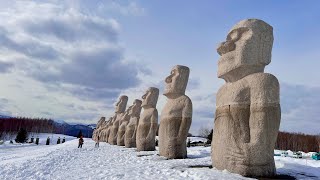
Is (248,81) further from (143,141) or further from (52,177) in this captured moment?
(143,141)

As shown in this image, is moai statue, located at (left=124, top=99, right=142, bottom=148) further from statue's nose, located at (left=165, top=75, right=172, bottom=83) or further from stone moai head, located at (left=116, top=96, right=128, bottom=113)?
statue's nose, located at (left=165, top=75, right=172, bottom=83)

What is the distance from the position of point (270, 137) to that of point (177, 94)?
5.86m

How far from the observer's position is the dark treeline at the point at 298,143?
2628 inches

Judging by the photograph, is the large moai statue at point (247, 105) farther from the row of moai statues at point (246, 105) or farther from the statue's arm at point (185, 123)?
the statue's arm at point (185, 123)

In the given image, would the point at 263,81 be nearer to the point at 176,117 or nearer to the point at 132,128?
the point at 176,117

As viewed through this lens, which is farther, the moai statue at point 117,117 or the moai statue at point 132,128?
the moai statue at point 117,117

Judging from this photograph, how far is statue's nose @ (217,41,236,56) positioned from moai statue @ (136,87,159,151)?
25.5 ft

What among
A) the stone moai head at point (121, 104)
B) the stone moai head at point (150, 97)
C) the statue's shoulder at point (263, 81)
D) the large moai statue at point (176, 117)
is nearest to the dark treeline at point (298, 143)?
the stone moai head at point (121, 104)

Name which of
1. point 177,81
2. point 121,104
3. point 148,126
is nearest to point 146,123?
point 148,126

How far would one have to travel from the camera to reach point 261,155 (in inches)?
298

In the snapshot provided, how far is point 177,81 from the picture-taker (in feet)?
43.4

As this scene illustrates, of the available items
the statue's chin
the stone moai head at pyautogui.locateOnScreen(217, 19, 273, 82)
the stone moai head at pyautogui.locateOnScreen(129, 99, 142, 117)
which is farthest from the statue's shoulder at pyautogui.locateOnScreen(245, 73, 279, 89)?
the stone moai head at pyautogui.locateOnScreen(129, 99, 142, 117)

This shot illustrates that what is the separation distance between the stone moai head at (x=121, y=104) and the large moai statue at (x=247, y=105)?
1869cm

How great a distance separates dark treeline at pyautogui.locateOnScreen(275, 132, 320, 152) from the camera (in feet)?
219
